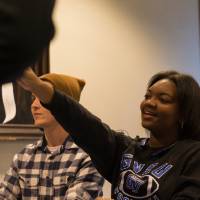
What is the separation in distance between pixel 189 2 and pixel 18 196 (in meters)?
1.62

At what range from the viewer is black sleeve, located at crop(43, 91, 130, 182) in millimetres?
1293

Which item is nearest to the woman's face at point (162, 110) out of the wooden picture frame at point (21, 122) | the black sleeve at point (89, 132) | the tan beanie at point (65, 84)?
the black sleeve at point (89, 132)

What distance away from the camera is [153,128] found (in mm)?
1404

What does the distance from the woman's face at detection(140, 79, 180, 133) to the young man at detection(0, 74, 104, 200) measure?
1.41ft

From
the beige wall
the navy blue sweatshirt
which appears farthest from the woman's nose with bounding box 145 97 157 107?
the beige wall

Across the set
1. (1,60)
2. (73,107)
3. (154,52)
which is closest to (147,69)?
(154,52)

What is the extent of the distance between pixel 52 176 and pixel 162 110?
0.58 metres

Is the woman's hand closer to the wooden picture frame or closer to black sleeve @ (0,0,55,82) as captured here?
black sleeve @ (0,0,55,82)

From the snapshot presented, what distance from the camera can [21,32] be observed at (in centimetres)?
43

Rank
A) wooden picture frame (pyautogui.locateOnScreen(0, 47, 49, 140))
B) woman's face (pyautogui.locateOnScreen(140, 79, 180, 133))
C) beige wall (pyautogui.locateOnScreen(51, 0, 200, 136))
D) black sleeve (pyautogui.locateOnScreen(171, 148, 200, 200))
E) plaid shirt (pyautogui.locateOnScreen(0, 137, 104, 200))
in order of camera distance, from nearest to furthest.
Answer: black sleeve (pyautogui.locateOnScreen(171, 148, 200, 200)), woman's face (pyautogui.locateOnScreen(140, 79, 180, 133)), plaid shirt (pyautogui.locateOnScreen(0, 137, 104, 200)), wooden picture frame (pyautogui.locateOnScreen(0, 47, 49, 140)), beige wall (pyautogui.locateOnScreen(51, 0, 200, 136))

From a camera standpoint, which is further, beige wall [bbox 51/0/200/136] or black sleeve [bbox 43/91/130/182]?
beige wall [bbox 51/0/200/136]

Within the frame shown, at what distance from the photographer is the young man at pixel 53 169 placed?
5.58 feet

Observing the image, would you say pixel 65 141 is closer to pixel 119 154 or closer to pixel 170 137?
pixel 119 154

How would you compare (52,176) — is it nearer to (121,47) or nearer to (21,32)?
(121,47)
